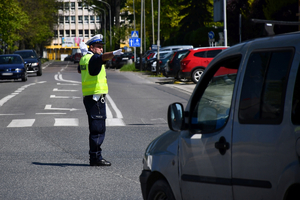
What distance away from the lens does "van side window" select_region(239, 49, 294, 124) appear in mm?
3037

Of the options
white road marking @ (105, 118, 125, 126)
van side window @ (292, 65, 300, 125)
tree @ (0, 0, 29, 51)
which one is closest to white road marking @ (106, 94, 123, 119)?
white road marking @ (105, 118, 125, 126)

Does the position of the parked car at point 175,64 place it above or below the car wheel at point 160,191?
above

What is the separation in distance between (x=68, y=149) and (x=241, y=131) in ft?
20.9

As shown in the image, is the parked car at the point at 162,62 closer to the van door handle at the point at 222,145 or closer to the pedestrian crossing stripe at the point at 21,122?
the pedestrian crossing stripe at the point at 21,122

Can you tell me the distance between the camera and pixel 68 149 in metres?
9.32

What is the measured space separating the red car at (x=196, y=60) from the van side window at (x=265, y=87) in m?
23.0

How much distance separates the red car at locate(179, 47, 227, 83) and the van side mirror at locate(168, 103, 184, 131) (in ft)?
73.8

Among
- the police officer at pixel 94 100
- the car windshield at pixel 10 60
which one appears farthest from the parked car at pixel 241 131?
the car windshield at pixel 10 60

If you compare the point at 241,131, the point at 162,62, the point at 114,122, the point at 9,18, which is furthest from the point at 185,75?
the point at 241,131

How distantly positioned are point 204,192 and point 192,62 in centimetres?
2291

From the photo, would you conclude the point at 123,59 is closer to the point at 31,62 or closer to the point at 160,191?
the point at 31,62

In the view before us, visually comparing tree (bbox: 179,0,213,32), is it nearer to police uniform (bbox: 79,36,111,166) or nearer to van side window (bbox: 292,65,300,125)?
police uniform (bbox: 79,36,111,166)

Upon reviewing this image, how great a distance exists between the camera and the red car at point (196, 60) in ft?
86.3

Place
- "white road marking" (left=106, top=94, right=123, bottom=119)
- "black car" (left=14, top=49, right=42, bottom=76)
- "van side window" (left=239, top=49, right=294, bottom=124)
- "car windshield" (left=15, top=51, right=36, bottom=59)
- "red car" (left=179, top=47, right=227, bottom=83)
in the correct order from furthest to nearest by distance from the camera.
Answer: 1. "car windshield" (left=15, top=51, right=36, bottom=59)
2. "black car" (left=14, top=49, right=42, bottom=76)
3. "red car" (left=179, top=47, right=227, bottom=83)
4. "white road marking" (left=106, top=94, right=123, bottom=119)
5. "van side window" (left=239, top=49, right=294, bottom=124)
